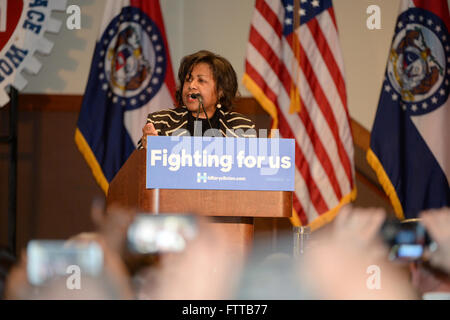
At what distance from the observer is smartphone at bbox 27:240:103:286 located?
38.6 inches

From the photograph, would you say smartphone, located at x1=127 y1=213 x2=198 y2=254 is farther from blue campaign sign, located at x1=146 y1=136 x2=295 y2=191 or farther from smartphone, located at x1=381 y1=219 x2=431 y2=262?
blue campaign sign, located at x1=146 y1=136 x2=295 y2=191

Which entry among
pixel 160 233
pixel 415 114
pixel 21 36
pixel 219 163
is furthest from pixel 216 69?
pixel 21 36

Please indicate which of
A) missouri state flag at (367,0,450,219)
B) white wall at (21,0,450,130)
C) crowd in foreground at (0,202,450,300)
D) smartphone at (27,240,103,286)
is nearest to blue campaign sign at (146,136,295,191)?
crowd in foreground at (0,202,450,300)

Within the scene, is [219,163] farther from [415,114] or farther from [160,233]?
[415,114]

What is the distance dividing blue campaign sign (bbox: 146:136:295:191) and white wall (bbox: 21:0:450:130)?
2.82 m

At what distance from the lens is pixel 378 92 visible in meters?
4.69

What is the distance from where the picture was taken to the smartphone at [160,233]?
1126 millimetres

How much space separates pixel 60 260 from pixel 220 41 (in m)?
3.96

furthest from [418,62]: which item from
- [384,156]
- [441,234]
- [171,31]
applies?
[441,234]

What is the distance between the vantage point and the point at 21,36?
4422mm

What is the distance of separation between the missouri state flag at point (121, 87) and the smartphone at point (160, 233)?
3.27 metres

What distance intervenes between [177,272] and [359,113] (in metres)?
3.84
